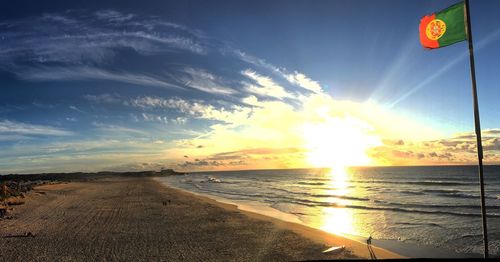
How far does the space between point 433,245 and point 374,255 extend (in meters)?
4.20

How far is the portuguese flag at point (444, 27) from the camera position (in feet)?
30.2

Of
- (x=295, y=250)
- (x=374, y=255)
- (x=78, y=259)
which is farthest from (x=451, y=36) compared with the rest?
(x=78, y=259)

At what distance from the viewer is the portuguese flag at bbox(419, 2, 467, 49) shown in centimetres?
920

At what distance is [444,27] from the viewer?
9484mm

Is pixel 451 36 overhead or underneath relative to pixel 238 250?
overhead

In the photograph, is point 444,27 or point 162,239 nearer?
point 444,27

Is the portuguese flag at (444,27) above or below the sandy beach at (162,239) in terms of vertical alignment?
above

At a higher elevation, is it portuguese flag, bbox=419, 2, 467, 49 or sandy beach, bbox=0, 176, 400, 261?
portuguese flag, bbox=419, 2, 467, 49

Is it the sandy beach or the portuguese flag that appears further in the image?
the sandy beach

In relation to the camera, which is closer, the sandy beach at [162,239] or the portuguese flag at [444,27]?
the portuguese flag at [444,27]

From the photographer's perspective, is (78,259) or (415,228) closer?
(78,259)

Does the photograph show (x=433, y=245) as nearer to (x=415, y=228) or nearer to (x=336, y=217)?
(x=415, y=228)

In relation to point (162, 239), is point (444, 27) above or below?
above

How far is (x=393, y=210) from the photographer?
2800 centimetres
